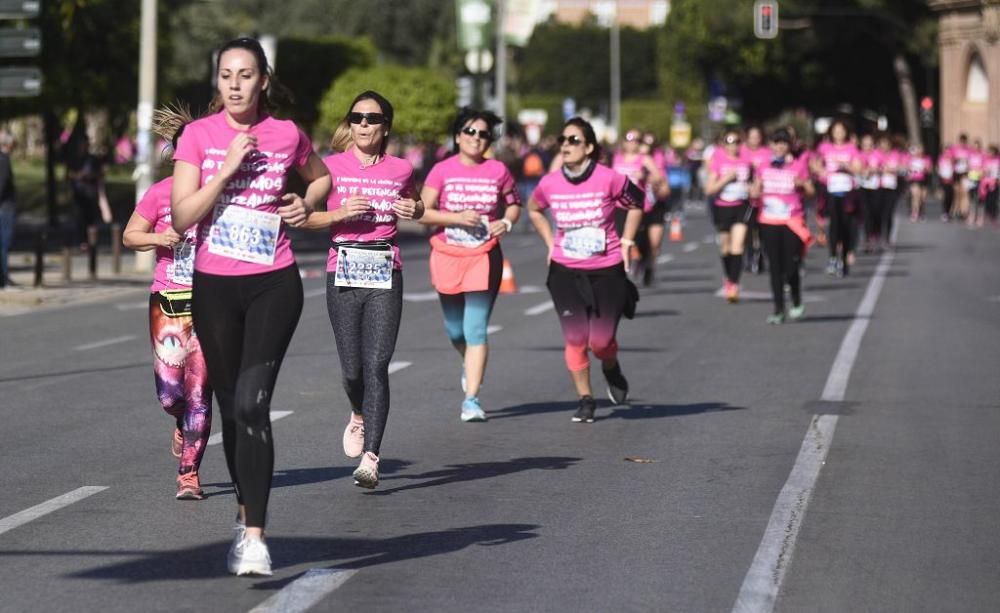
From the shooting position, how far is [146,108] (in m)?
26.5

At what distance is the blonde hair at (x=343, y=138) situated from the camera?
9.48 meters

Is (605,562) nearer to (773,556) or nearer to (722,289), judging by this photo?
(773,556)

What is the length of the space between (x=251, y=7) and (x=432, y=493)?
289ft

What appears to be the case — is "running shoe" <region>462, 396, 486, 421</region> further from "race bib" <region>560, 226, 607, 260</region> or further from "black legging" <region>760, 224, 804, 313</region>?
"black legging" <region>760, 224, 804, 313</region>

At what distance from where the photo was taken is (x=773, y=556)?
746 cm

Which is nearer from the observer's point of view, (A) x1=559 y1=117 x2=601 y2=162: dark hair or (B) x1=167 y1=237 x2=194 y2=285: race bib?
(B) x1=167 y1=237 x2=194 y2=285: race bib

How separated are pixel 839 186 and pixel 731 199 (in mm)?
4038

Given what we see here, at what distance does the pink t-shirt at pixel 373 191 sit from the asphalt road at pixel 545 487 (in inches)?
44.6

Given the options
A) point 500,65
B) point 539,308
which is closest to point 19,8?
point 539,308

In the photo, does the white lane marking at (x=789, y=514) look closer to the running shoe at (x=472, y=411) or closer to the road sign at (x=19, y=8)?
the running shoe at (x=472, y=411)

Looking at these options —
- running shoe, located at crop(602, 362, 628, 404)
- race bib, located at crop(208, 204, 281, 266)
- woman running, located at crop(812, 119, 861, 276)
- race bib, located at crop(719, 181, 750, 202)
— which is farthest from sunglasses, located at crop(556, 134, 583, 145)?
woman running, located at crop(812, 119, 861, 276)

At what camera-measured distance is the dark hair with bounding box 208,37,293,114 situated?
6684 mm

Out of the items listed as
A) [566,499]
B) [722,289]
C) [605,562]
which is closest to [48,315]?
[722,289]

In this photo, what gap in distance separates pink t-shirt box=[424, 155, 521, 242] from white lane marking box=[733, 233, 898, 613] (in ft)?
7.42
